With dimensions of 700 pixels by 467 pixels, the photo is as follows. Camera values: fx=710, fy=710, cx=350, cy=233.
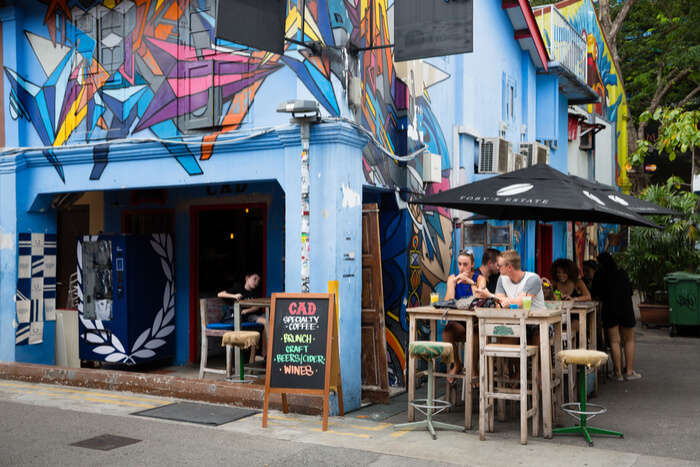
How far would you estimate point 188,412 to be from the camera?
25.9ft

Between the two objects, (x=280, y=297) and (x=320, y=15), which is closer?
(x=280, y=297)

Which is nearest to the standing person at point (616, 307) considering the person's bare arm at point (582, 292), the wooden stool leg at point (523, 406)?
the person's bare arm at point (582, 292)

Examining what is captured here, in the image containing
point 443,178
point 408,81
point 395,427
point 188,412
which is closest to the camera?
point 395,427

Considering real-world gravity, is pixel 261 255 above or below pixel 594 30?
below

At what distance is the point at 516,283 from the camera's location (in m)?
7.51

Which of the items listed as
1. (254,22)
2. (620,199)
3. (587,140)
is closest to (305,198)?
(254,22)

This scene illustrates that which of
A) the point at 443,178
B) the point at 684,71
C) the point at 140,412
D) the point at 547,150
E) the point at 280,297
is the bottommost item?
the point at 140,412

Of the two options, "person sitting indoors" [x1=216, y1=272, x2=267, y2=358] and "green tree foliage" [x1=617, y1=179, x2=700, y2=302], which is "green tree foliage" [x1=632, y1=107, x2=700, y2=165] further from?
"person sitting indoors" [x1=216, y1=272, x2=267, y2=358]

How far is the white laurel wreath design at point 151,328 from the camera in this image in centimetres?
1042

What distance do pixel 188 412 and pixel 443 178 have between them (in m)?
5.10

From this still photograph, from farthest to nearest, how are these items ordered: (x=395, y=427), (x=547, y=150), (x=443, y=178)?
(x=547, y=150) → (x=443, y=178) → (x=395, y=427)

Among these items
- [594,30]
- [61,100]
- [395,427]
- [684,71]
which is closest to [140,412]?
[395,427]

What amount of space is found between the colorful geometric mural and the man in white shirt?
31.3 ft

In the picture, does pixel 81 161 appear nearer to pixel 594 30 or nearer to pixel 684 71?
pixel 594 30
